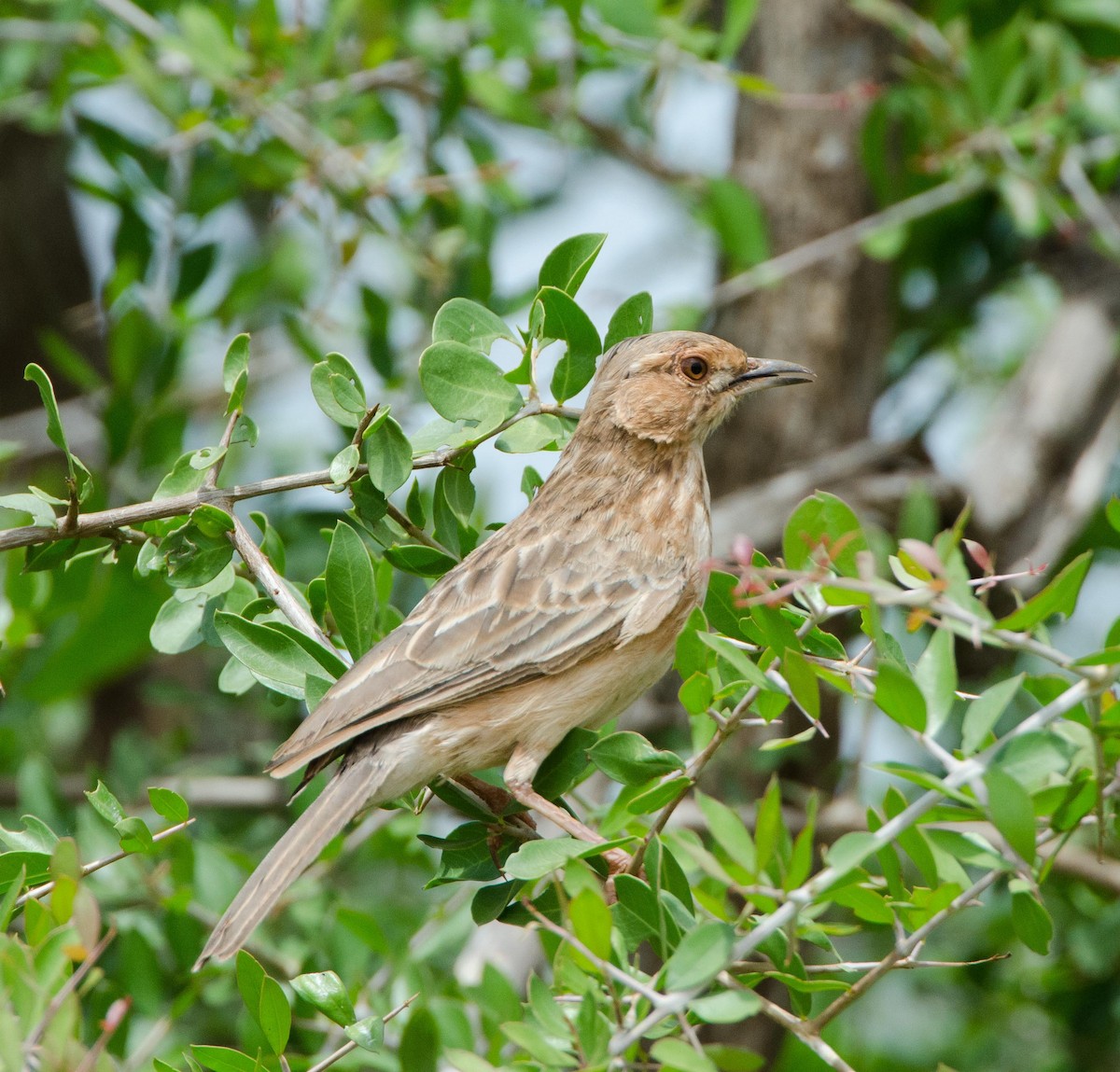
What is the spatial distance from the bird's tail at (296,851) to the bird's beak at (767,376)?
1730mm

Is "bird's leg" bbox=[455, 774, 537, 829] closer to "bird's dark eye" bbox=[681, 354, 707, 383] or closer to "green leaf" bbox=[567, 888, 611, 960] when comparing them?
"green leaf" bbox=[567, 888, 611, 960]

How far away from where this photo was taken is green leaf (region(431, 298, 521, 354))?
3.54 metres

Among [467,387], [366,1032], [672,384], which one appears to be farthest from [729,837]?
[672,384]

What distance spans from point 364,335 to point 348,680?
9.20 ft

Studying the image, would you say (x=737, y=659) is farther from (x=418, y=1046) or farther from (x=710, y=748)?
(x=418, y=1046)

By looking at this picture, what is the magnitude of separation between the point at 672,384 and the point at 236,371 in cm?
154

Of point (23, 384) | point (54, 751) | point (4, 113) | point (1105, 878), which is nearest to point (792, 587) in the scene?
point (1105, 878)

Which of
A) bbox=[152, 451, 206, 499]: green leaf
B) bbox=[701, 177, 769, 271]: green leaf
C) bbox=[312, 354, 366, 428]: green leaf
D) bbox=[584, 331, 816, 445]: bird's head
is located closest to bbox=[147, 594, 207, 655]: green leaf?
bbox=[152, 451, 206, 499]: green leaf

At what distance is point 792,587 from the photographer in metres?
2.33

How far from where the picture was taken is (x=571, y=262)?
11.7ft

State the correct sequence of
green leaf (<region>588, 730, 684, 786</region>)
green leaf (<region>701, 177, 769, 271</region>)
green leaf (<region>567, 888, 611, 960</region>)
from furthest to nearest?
green leaf (<region>701, 177, 769, 271</region>)
green leaf (<region>588, 730, 684, 786</region>)
green leaf (<region>567, 888, 611, 960</region>)

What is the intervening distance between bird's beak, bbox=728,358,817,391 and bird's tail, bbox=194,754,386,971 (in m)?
1.73

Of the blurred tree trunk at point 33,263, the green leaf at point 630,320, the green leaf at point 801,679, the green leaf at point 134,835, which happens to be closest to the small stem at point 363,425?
the green leaf at point 630,320

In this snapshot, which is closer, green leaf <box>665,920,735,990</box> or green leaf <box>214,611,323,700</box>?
green leaf <box>665,920,735,990</box>
